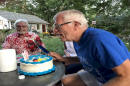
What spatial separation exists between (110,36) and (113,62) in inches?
7.9

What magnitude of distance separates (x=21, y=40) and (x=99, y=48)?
6.29 ft

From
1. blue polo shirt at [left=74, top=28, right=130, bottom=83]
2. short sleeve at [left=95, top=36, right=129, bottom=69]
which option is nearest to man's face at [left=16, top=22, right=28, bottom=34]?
blue polo shirt at [left=74, top=28, right=130, bottom=83]

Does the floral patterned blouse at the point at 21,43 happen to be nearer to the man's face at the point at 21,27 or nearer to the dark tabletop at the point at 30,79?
the man's face at the point at 21,27

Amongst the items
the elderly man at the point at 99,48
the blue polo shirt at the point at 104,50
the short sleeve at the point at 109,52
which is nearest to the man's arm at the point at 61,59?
the elderly man at the point at 99,48

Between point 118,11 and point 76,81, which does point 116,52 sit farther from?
point 118,11

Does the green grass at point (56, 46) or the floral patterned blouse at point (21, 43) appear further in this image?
the green grass at point (56, 46)

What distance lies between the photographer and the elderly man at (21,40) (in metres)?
2.56

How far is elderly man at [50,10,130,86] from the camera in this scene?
959mm

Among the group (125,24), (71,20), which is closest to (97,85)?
(71,20)

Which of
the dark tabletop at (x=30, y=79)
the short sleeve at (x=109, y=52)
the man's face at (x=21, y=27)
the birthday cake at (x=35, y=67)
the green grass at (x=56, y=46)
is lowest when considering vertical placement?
the green grass at (x=56, y=46)

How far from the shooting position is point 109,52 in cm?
96

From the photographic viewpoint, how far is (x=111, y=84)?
39.9 inches

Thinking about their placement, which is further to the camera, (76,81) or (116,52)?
(76,81)

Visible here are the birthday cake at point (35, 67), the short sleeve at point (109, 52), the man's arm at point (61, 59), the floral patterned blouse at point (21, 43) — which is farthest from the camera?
the floral patterned blouse at point (21, 43)
